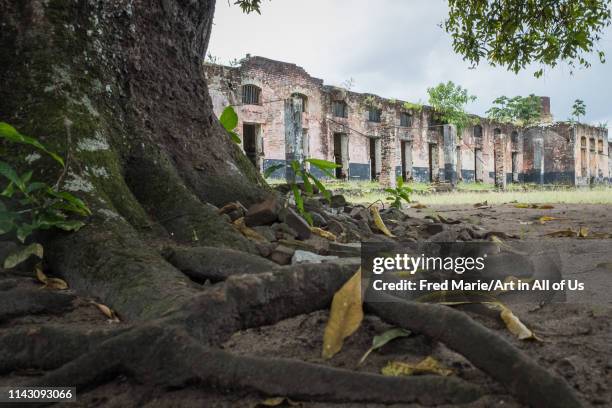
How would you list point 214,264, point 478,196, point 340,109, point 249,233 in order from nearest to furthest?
point 214,264, point 249,233, point 478,196, point 340,109

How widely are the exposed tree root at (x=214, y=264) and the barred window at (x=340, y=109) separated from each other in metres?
18.5

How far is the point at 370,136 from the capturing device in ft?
69.4

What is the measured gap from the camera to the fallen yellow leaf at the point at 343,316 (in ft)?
3.99

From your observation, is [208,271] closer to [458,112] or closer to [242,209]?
[242,209]

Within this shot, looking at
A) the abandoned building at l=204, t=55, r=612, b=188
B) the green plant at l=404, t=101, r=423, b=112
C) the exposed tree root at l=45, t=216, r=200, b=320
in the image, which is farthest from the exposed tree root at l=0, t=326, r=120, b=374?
the green plant at l=404, t=101, r=423, b=112

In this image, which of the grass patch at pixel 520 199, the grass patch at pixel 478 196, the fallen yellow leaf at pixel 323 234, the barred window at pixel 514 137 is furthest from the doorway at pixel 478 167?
the fallen yellow leaf at pixel 323 234

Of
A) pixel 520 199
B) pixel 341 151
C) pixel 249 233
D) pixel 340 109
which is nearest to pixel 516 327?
pixel 249 233

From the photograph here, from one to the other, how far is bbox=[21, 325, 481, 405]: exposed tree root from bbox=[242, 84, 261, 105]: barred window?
16134mm

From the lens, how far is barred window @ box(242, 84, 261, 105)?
1686 cm

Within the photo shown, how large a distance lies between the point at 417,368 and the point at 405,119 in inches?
881

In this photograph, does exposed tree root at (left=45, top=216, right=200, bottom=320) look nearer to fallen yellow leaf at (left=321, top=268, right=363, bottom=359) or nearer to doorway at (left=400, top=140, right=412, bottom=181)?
fallen yellow leaf at (left=321, top=268, right=363, bottom=359)

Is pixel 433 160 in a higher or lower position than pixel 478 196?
higher

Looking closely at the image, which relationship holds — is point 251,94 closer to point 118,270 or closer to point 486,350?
point 118,270

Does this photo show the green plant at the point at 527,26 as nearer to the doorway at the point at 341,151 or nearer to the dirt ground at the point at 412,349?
the dirt ground at the point at 412,349
